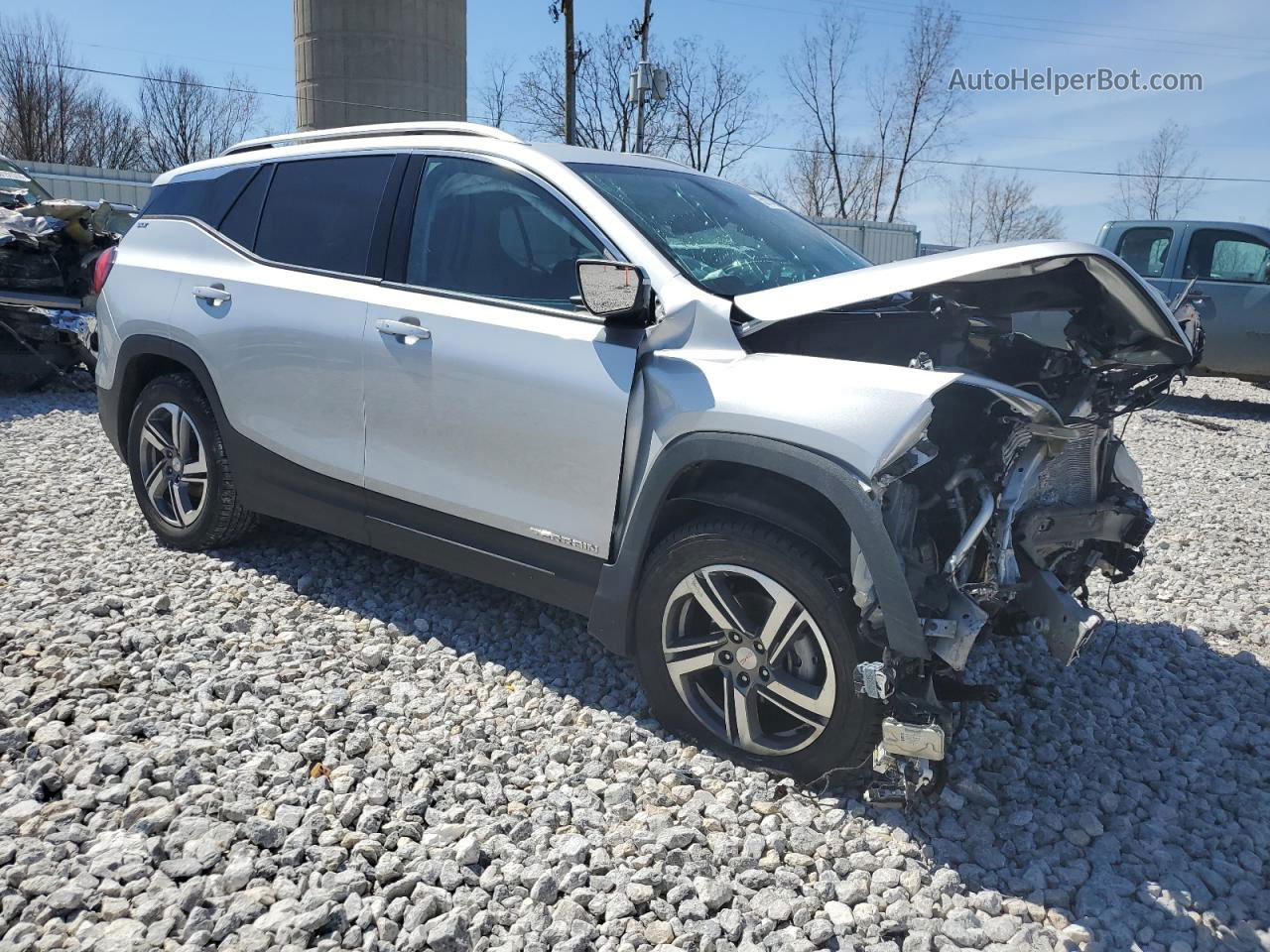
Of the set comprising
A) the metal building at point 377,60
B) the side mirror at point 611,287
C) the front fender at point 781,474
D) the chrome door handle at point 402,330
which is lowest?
the front fender at point 781,474

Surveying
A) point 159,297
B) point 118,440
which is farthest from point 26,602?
point 159,297

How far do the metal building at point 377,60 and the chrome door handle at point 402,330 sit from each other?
656 inches

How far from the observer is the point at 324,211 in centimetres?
405

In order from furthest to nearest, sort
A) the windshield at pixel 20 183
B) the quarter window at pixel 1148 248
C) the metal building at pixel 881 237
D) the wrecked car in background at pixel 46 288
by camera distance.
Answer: the metal building at pixel 881 237, the quarter window at pixel 1148 248, the windshield at pixel 20 183, the wrecked car in background at pixel 46 288

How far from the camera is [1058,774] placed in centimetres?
316

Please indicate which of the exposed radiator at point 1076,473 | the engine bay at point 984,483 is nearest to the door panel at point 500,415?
the engine bay at point 984,483

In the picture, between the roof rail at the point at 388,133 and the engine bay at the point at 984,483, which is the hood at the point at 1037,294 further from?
the roof rail at the point at 388,133

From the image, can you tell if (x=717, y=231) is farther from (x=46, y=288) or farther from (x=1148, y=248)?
(x=1148, y=248)

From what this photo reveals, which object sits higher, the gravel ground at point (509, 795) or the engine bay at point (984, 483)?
the engine bay at point (984, 483)

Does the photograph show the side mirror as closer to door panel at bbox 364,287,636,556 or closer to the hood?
door panel at bbox 364,287,636,556

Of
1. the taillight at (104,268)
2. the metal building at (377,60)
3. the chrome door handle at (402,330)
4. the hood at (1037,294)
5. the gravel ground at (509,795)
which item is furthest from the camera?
the metal building at (377,60)

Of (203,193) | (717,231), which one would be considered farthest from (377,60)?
(717,231)

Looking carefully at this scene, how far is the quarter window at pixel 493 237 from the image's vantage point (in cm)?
335

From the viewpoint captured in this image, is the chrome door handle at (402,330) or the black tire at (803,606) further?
the chrome door handle at (402,330)
